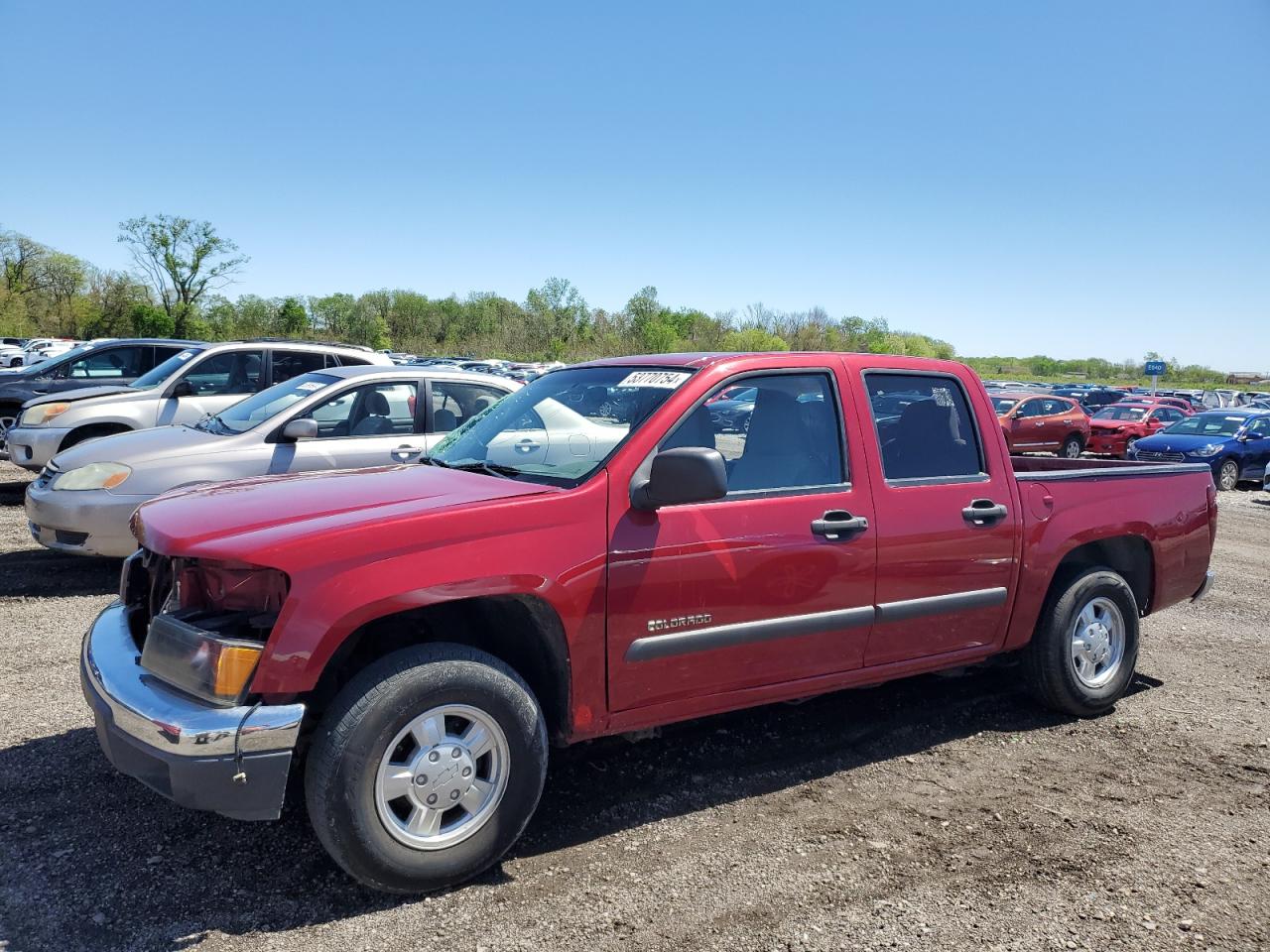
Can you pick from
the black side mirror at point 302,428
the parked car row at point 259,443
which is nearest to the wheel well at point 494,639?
the parked car row at point 259,443

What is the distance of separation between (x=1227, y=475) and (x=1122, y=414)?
22.4ft

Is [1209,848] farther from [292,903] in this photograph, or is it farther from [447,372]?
[447,372]

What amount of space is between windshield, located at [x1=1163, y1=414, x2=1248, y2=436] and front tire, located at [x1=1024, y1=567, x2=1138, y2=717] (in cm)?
1641

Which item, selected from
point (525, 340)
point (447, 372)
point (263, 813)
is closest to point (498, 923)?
point (263, 813)

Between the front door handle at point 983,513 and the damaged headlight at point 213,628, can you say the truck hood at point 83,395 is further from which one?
the front door handle at point 983,513

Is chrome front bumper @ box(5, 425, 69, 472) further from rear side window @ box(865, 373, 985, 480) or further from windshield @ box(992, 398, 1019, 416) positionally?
windshield @ box(992, 398, 1019, 416)

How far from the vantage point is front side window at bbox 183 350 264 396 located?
30.6ft

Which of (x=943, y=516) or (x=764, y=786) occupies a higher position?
(x=943, y=516)

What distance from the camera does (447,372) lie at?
7738 millimetres

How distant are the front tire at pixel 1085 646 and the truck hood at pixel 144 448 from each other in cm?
574

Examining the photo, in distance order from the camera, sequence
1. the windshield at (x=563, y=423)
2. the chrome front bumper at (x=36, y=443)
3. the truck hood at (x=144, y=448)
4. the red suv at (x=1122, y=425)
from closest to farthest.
A: 1. the windshield at (x=563, y=423)
2. the truck hood at (x=144, y=448)
3. the chrome front bumper at (x=36, y=443)
4. the red suv at (x=1122, y=425)

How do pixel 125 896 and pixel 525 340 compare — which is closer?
pixel 125 896

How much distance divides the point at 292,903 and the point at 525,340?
8684cm

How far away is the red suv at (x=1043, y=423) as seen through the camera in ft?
73.2
